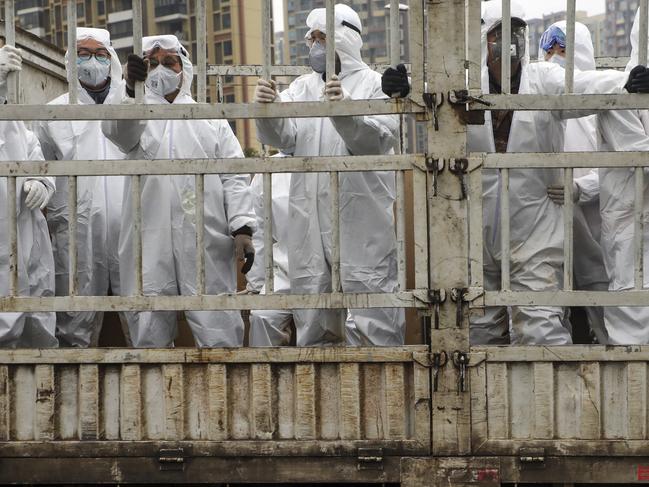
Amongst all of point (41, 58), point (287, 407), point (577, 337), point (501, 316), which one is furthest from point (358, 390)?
point (41, 58)

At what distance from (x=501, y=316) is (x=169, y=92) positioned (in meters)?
1.82

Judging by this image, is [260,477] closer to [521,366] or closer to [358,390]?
[358,390]

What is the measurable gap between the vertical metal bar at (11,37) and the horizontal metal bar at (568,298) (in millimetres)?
1747

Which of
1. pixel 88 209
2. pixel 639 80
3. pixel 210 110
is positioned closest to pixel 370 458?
pixel 210 110

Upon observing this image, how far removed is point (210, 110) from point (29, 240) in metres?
1.50

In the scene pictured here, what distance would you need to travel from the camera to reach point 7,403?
344 centimetres

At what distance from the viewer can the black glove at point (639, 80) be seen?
3.55 meters

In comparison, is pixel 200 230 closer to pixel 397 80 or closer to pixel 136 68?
pixel 136 68

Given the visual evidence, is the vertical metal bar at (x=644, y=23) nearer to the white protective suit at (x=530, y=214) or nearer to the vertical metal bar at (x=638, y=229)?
the vertical metal bar at (x=638, y=229)

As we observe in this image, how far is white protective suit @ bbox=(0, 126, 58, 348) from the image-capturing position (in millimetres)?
4289

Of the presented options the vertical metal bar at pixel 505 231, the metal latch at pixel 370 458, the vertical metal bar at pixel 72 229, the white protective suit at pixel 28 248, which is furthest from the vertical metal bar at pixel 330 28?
the white protective suit at pixel 28 248

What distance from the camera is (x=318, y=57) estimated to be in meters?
4.69

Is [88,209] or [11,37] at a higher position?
[11,37]

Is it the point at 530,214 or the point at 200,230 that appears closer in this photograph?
the point at 200,230
